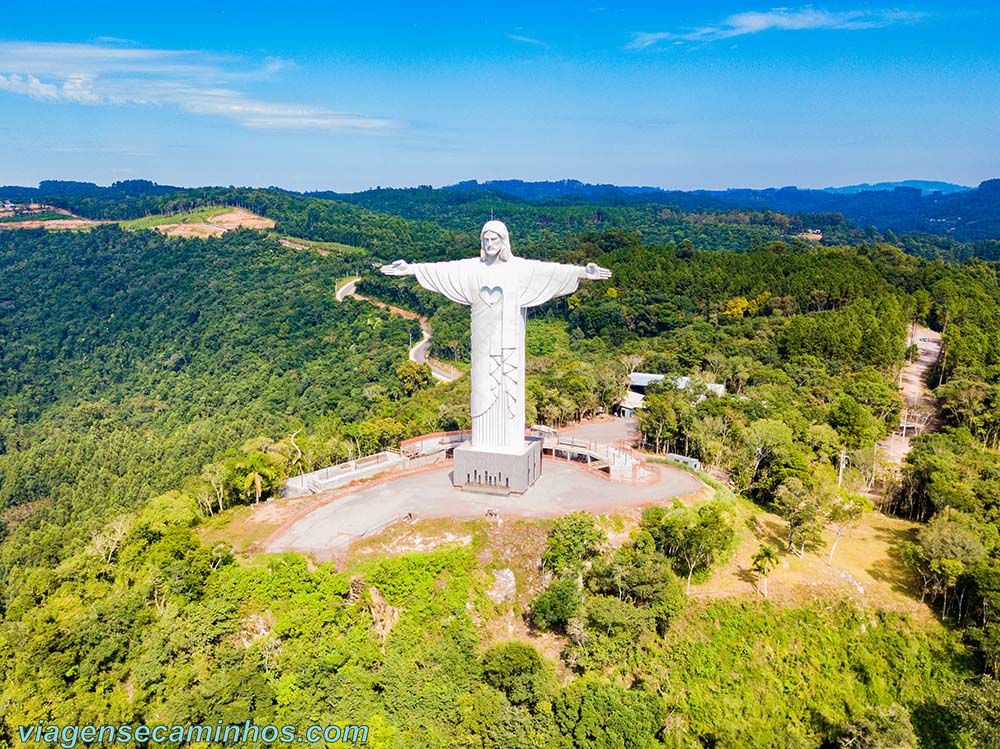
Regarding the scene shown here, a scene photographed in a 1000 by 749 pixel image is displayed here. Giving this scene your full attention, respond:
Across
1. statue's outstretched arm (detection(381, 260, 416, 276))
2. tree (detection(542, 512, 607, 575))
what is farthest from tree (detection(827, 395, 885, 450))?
statue's outstretched arm (detection(381, 260, 416, 276))

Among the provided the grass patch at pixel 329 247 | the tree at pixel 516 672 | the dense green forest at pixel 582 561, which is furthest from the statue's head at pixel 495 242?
the grass patch at pixel 329 247

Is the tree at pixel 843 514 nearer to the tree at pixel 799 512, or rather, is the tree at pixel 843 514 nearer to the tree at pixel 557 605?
the tree at pixel 799 512

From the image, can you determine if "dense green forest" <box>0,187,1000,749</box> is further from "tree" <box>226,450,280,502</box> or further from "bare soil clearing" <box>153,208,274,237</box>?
"bare soil clearing" <box>153,208,274,237</box>

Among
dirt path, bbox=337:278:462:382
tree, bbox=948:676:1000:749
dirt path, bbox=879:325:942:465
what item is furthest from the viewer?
dirt path, bbox=337:278:462:382

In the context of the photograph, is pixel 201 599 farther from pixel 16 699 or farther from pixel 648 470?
pixel 648 470

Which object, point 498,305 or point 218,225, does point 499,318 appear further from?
point 218,225

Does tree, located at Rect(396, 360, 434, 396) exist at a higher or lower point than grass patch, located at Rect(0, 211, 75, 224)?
lower

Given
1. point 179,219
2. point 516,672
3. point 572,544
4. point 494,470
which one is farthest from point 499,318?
point 179,219
